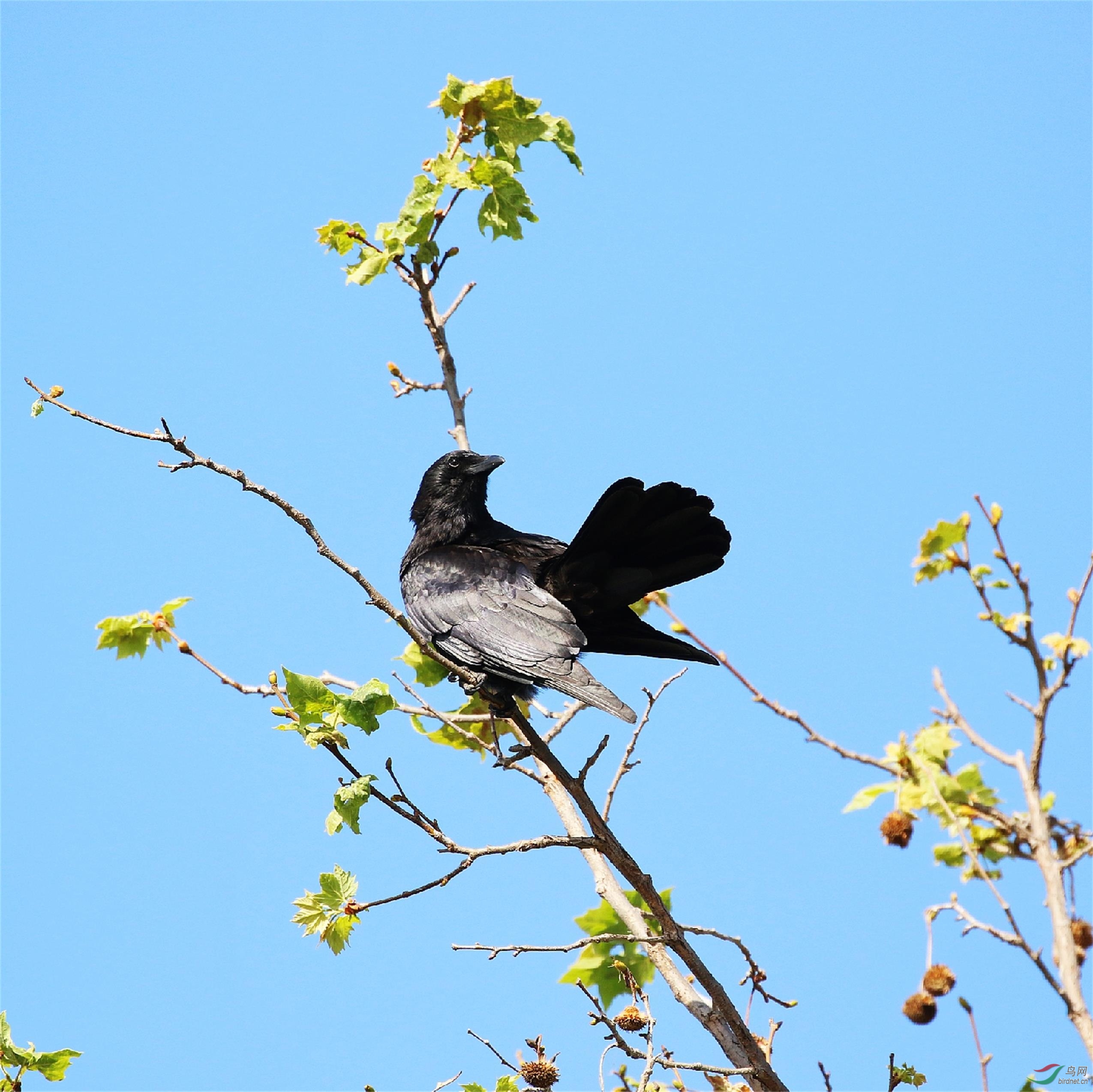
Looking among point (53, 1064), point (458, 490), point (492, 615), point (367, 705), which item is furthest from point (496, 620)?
point (53, 1064)

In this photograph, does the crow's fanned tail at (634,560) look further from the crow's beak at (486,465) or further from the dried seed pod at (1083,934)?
the dried seed pod at (1083,934)

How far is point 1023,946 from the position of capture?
280cm

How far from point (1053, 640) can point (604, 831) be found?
167cm

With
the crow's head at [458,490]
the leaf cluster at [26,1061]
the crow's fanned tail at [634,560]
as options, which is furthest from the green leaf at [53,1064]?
the crow's head at [458,490]

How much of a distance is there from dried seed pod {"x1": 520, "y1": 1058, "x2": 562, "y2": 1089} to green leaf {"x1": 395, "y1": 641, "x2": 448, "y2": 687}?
1.84 m

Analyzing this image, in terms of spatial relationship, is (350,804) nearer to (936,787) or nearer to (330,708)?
(330,708)

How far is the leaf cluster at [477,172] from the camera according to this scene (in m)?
4.70

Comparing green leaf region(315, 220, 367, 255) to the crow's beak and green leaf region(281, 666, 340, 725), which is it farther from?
green leaf region(281, 666, 340, 725)

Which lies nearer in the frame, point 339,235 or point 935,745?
point 935,745

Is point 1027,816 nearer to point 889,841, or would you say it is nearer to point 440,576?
point 889,841

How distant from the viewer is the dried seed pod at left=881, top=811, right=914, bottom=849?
360 cm

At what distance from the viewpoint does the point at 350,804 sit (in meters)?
3.28

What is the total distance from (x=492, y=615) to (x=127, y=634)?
1501 mm

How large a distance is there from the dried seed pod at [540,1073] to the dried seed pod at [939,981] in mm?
1282
